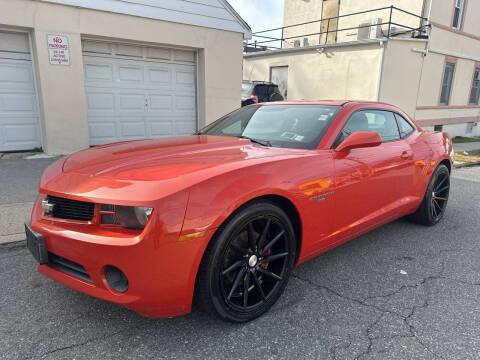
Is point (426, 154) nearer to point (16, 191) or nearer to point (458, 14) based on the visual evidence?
point (16, 191)

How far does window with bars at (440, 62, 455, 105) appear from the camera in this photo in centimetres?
1527

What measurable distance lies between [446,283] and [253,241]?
183 centimetres

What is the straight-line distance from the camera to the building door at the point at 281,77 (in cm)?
1680

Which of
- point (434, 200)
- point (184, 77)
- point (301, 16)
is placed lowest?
point (434, 200)

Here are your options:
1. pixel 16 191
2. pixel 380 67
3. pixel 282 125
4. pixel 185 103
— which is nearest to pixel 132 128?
pixel 185 103

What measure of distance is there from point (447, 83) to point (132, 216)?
17526 millimetres

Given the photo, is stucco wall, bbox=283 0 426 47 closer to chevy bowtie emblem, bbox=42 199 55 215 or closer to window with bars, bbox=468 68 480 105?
window with bars, bbox=468 68 480 105

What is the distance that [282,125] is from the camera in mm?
3188

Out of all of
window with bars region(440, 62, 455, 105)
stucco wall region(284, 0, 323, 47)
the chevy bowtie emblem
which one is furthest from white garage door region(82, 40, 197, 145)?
window with bars region(440, 62, 455, 105)

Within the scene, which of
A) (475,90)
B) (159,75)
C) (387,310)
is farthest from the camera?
(475,90)

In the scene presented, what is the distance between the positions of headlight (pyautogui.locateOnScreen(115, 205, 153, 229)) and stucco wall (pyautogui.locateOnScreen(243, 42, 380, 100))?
12993 millimetres

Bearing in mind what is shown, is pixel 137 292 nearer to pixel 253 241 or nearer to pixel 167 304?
pixel 167 304

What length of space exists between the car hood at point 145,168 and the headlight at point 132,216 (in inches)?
2.2

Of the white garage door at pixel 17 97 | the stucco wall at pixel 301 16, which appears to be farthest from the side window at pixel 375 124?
the stucco wall at pixel 301 16
